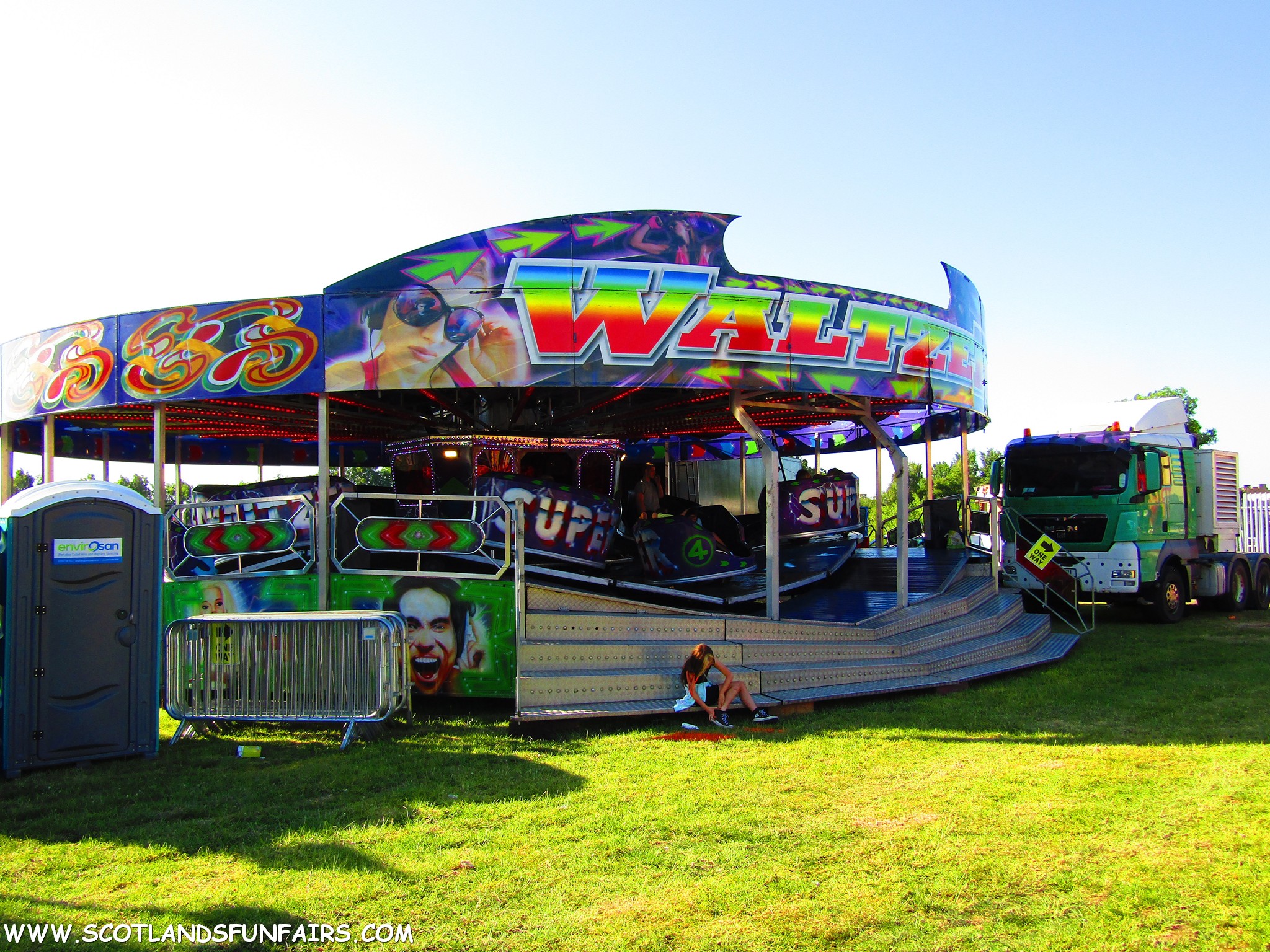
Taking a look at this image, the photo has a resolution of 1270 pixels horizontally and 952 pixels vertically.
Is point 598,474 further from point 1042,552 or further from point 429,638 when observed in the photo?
point 1042,552

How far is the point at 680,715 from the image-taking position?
29.3ft

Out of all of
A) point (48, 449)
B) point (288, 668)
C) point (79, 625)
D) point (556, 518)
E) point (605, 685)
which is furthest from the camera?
point (48, 449)

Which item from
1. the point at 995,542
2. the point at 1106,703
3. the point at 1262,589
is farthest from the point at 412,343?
the point at 1262,589

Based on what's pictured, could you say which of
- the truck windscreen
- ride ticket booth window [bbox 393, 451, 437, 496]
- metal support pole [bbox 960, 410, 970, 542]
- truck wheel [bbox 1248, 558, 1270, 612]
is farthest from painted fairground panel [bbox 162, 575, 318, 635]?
truck wheel [bbox 1248, 558, 1270, 612]

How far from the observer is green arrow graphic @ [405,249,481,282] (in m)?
9.50

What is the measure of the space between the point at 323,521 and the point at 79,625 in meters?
2.64

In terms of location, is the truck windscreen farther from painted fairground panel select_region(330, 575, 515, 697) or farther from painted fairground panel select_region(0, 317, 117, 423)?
painted fairground panel select_region(0, 317, 117, 423)

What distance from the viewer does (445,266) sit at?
9.53 meters

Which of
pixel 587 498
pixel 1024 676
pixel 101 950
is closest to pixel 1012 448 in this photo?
pixel 1024 676

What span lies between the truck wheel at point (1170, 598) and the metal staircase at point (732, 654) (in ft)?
16.2

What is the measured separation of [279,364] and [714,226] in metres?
4.88

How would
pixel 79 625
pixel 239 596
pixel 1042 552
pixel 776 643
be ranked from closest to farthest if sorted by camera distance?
pixel 79 625
pixel 239 596
pixel 776 643
pixel 1042 552

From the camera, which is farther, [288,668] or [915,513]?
[915,513]

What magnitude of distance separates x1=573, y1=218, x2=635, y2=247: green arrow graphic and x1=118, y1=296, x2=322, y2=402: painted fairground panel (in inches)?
113
